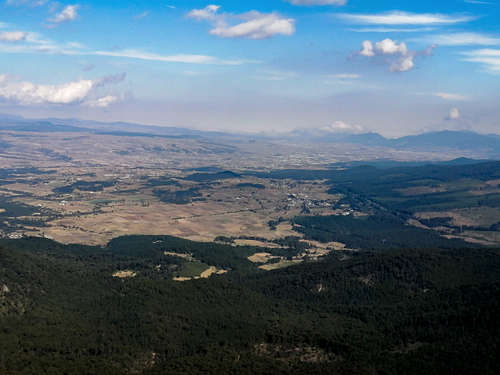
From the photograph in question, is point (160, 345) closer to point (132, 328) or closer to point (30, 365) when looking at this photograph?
point (132, 328)

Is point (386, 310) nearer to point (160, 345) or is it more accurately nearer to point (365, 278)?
point (365, 278)

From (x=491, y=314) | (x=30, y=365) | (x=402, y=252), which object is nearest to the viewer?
(x=30, y=365)

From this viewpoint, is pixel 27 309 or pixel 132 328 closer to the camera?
pixel 132 328

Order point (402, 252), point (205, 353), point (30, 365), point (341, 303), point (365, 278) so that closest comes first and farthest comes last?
point (30, 365) → point (205, 353) → point (341, 303) → point (365, 278) → point (402, 252)

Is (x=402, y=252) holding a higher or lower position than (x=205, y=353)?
higher

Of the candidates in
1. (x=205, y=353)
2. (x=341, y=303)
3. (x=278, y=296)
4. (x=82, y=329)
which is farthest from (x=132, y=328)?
(x=341, y=303)

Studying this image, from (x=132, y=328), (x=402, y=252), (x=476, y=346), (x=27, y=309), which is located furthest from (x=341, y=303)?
(x=27, y=309)
